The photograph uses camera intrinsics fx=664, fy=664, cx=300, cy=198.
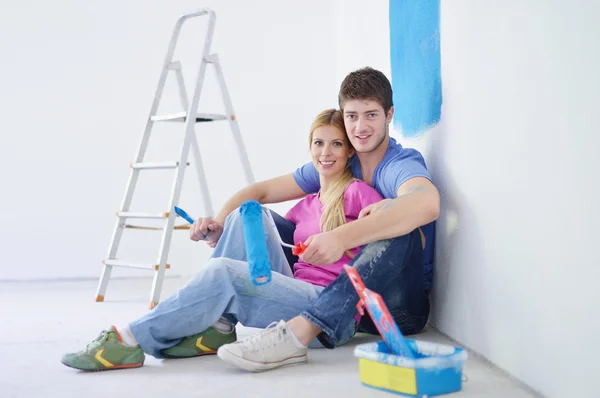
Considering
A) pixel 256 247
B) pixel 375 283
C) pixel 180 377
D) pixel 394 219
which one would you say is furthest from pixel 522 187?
pixel 180 377

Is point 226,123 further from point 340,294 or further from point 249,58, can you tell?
point 340,294

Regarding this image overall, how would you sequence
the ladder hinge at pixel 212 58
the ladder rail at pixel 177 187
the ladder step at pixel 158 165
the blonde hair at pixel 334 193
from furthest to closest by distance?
the ladder hinge at pixel 212 58 → the ladder step at pixel 158 165 → the ladder rail at pixel 177 187 → the blonde hair at pixel 334 193

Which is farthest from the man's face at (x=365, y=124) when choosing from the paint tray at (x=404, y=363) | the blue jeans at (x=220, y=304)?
the paint tray at (x=404, y=363)

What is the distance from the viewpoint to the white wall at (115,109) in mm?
4133

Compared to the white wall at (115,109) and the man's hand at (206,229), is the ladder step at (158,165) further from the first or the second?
the man's hand at (206,229)

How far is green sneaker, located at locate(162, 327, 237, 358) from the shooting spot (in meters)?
1.94

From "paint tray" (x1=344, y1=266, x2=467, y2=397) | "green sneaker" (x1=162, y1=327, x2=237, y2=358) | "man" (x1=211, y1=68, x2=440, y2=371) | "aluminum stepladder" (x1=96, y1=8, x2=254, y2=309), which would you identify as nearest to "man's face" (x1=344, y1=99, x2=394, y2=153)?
"man" (x1=211, y1=68, x2=440, y2=371)

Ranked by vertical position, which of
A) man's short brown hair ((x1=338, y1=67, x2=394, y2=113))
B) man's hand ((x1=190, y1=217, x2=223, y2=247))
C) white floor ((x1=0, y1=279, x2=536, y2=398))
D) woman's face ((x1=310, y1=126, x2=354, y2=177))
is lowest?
white floor ((x1=0, y1=279, x2=536, y2=398))

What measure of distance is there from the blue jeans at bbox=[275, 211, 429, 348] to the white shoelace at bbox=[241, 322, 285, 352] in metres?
0.09

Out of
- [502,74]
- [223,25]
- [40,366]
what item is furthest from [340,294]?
[223,25]

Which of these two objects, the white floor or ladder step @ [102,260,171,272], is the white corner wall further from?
ladder step @ [102,260,171,272]

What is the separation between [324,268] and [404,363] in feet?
2.20

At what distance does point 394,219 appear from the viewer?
1795mm

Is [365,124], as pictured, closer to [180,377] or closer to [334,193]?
[334,193]
